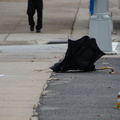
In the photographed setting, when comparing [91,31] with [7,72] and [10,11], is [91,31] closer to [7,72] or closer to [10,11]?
[7,72]

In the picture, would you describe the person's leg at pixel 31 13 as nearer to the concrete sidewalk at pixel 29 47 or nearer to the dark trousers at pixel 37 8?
the dark trousers at pixel 37 8

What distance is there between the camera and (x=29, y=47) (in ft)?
49.9

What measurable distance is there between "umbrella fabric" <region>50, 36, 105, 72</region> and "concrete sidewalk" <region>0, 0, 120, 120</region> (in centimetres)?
37

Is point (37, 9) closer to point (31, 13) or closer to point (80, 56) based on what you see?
point (31, 13)

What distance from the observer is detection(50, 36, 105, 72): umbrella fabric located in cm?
1048

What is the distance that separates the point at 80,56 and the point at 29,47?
485 centimetres

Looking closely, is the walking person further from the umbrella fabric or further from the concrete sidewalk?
the umbrella fabric

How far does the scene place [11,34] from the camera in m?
18.2

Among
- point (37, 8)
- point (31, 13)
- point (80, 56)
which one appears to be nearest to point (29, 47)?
point (31, 13)

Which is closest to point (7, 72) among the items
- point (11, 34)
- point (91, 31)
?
point (91, 31)

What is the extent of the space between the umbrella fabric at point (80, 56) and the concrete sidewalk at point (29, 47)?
0.37 meters

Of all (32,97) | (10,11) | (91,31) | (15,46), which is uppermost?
(32,97)

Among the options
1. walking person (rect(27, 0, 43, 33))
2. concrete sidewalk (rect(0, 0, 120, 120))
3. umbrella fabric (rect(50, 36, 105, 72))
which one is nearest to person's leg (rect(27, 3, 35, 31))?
walking person (rect(27, 0, 43, 33))

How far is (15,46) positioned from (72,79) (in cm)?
590
